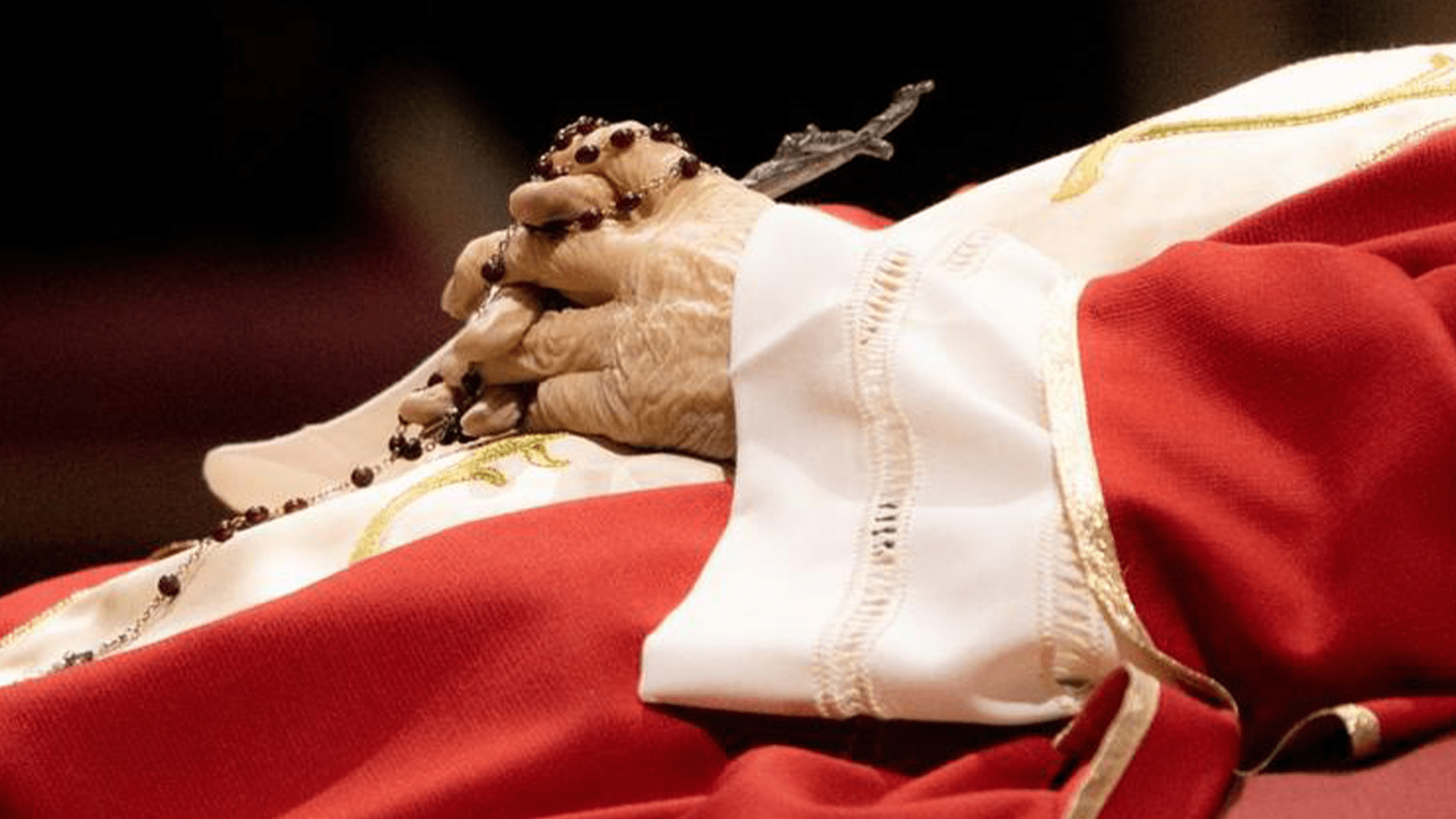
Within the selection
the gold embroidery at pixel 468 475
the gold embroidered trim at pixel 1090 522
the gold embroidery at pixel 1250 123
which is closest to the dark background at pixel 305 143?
the gold embroidery at pixel 1250 123

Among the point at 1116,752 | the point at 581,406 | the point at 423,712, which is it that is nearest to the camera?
the point at 1116,752

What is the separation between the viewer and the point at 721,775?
556 mm

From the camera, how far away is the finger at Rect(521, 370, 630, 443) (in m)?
0.69

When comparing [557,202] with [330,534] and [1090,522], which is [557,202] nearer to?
[330,534]

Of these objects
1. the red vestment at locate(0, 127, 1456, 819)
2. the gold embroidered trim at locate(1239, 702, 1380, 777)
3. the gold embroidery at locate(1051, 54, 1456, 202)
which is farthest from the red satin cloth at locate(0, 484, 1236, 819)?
the gold embroidery at locate(1051, 54, 1456, 202)

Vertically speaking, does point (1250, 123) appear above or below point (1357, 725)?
above

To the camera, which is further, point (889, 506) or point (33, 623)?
point (33, 623)

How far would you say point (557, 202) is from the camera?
0.72 m

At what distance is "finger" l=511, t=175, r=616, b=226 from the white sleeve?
10 cm

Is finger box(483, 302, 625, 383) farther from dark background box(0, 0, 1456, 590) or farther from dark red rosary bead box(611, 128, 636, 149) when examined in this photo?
dark background box(0, 0, 1456, 590)

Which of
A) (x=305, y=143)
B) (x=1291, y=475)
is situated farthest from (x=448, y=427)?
(x=305, y=143)

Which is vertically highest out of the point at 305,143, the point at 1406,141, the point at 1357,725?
the point at 305,143

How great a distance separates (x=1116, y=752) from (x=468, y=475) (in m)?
0.29

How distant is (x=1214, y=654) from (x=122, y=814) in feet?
1.10
